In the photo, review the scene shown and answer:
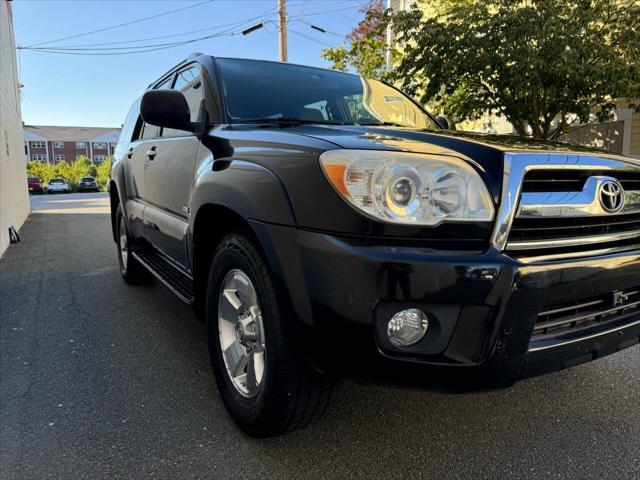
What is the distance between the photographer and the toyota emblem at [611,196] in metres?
1.82

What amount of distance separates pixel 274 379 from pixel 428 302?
0.69 m

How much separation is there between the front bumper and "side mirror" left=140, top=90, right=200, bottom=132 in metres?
1.27

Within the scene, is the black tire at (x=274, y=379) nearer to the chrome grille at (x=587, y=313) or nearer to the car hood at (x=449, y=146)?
the car hood at (x=449, y=146)

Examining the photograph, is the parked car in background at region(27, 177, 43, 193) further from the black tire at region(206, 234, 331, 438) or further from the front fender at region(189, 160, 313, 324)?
the black tire at region(206, 234, 331, 438)

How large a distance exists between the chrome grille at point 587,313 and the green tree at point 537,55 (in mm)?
6217

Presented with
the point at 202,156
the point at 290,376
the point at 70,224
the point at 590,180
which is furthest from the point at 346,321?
the point at 70,224

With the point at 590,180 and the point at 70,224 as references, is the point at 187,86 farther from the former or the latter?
the point at 70,224

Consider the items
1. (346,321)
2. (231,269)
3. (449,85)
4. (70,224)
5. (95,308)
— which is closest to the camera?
(346,321)

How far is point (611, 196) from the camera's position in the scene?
184cm

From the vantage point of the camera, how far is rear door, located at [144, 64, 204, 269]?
2795 mm

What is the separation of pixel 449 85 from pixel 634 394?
6.97 metres

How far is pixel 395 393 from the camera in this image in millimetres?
2605

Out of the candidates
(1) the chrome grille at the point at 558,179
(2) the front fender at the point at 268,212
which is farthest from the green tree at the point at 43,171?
(1) the chrome grille at the point at 558,179

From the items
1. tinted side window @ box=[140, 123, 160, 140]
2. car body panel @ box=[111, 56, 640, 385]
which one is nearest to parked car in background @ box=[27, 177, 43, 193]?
tinted side window @ box=[140, 123, 160, 140]
